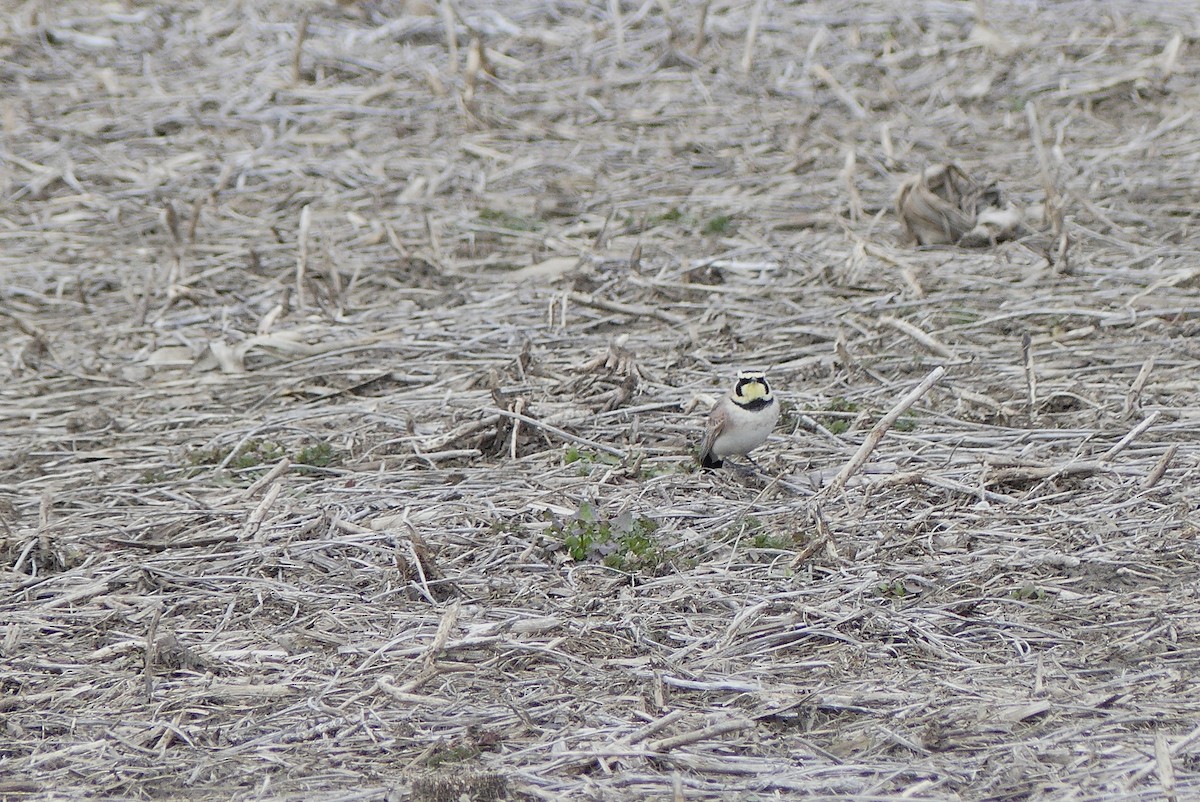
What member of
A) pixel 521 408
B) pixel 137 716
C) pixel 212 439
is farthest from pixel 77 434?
pixel 137 716

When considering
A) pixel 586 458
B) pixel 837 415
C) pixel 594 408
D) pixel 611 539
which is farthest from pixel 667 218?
pixel 611 539

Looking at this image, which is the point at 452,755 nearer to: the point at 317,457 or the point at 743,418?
the point at 743,418

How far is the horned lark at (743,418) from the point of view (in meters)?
5.46

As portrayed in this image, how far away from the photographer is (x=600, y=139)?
1016 cm

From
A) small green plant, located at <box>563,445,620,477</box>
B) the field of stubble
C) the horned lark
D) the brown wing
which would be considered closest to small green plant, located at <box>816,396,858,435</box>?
the field of stubble

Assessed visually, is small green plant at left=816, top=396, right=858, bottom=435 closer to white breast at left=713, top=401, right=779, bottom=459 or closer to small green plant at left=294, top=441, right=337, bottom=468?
white breast at left=713, top=401, right=779, bottom=459

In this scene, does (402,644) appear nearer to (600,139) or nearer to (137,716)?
(137,716)

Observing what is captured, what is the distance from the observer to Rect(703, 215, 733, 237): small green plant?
8.47 meters

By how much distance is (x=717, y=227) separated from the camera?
27.8 ft

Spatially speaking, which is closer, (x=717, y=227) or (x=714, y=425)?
(x=714, y=425)

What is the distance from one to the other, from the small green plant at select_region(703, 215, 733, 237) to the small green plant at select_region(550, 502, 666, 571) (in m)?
3.56

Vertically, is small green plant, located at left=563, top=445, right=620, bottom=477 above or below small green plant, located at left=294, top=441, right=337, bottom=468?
above

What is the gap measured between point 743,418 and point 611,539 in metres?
0.77

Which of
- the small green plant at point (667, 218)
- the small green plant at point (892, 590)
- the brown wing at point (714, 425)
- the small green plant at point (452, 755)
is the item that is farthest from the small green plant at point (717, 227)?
the small green plant at point (452, 755)
